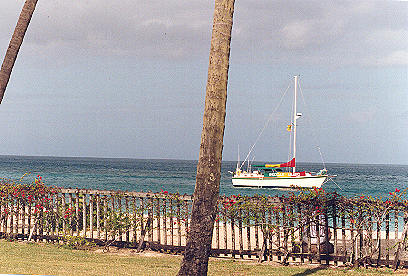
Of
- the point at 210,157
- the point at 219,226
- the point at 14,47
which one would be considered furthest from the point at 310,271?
the point at 14,47

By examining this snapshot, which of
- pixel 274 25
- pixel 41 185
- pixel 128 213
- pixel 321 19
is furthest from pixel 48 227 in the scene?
pixel 321 19

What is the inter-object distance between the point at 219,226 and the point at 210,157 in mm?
3634

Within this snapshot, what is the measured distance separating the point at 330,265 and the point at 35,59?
50.6 m

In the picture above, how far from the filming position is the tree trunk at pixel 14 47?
8.81 metres

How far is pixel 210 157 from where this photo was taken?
513 cm

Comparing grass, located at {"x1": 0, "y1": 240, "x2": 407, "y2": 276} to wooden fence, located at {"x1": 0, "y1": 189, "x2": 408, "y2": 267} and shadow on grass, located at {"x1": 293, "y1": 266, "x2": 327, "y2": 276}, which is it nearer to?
shadow on grass, located at {"x1": 293, "y1": 266, "x2": 327, "y2": 276}

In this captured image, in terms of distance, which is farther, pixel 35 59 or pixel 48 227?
pixel 35 59

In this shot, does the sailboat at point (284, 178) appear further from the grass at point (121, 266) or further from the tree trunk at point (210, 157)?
the tree trunk at point (210, 157)

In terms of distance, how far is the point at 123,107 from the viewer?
84562 mm

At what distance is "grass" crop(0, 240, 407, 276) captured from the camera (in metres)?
6.88

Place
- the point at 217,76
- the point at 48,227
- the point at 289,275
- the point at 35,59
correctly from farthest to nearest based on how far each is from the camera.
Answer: the point at 35,59 < the point at 48,227 < the point at 289,275 < the point at 217,76

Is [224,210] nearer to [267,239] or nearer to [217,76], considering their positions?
[267,239]

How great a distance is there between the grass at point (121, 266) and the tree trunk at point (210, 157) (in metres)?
1.72

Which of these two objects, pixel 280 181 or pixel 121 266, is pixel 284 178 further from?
pixel 121 266
